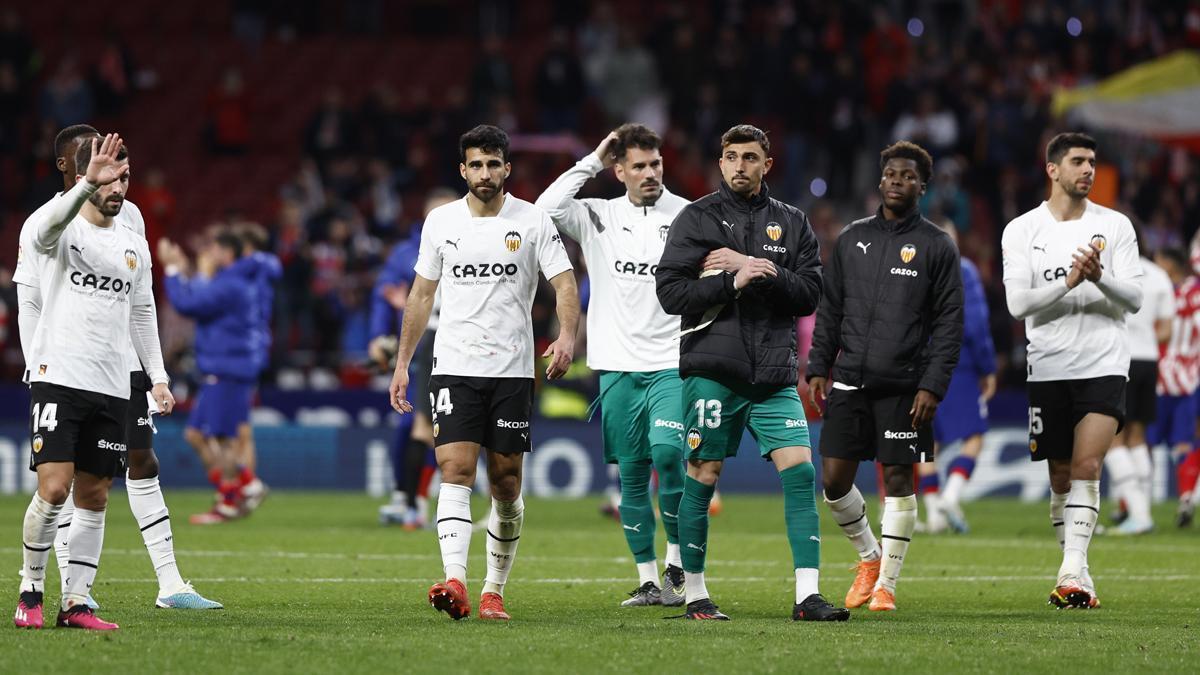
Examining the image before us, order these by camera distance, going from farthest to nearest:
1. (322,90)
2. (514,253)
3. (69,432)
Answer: (322,90) < (514,253) < (69,432)

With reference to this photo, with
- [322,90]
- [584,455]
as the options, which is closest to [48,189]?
[322,90]

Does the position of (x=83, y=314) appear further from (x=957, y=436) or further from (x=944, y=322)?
(x=957, y=436)

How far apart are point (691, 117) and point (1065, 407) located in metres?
18.0

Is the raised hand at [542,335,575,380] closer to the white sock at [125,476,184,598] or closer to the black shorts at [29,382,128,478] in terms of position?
the black shorts at [29,382,128,478]

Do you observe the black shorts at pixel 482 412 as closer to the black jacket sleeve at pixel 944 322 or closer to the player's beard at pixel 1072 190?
the black jacket sleeve at pixel 944 322

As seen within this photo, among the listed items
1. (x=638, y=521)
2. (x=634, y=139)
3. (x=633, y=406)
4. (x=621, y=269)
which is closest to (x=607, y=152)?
(x=634, y=139)

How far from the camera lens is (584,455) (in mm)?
21078

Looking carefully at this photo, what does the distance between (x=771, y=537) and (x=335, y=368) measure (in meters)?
9.82

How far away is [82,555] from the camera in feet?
29.1

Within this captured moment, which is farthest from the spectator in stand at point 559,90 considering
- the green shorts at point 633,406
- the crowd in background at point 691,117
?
the green shorts at point 633,406

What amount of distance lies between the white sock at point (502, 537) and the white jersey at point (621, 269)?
1.37 metres

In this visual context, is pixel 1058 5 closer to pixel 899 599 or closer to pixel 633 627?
pixel 899 599

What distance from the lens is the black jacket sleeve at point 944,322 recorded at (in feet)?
32.1

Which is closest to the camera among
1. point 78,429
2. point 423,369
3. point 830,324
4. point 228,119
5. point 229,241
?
point 78,429
